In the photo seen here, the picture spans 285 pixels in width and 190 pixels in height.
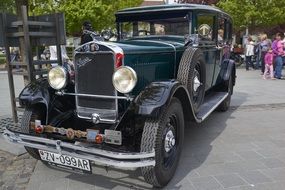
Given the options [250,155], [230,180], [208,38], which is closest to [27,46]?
[208,38]

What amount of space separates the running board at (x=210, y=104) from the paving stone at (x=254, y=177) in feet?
3.06

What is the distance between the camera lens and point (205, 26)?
18.2ft

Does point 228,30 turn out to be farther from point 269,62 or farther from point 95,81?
point 269,62

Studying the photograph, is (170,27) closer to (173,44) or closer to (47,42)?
(173,44)

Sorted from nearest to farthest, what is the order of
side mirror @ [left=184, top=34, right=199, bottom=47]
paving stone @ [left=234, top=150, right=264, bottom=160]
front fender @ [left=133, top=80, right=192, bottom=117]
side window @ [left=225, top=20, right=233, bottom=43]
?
front fender @ [left=133, top=80, right=192, bottom=117] < paving stone @ [left=234, top=150, right=264, bottom=160] < side mirror @ [left=184, top=34, right=199, bottom=47] < side window @ [left=225, top=20, right=233, bottom=43]

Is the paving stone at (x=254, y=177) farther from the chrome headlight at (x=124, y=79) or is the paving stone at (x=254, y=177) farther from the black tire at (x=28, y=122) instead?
the black tire at (x=28, y=122)

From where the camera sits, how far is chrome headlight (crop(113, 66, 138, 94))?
11.3ft

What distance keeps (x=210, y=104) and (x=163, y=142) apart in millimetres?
2279

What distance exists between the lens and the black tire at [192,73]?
4.23 meters

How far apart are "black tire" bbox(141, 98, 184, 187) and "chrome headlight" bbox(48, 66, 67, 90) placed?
1241 mm

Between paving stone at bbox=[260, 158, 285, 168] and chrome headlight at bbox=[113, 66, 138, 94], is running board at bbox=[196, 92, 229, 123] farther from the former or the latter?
chrome headlight at bbox=[113, 66, 138, 94]

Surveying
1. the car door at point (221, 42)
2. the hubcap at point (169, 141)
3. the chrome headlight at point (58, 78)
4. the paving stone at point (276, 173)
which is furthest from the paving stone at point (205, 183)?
the car door at point (221, 42)

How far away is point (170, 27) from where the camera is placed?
5.35 metres

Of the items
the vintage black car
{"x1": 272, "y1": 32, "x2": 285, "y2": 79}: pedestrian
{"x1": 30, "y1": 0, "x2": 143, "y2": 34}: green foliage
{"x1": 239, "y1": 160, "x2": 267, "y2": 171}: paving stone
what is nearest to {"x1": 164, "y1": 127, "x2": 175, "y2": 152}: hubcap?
the vintage black car
